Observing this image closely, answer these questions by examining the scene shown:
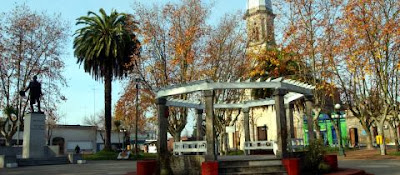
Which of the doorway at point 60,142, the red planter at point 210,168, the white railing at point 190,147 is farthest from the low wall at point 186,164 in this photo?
the doorway at point 60,142

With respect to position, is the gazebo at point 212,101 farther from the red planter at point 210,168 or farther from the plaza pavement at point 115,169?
the plaza pavement at point 115,169

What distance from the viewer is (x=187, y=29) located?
25281 millimetres

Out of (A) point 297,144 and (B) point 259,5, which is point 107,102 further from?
(B) point 259,5

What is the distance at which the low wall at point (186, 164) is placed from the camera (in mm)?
12586

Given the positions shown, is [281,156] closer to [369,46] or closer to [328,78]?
[369,46]

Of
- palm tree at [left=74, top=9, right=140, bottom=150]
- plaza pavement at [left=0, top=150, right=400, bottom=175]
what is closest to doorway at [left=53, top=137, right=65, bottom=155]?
palm tree at [left=74, top=9, right=140, bottom=150]

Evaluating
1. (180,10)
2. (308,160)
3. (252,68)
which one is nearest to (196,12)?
(180,10)

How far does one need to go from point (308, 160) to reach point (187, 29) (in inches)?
577

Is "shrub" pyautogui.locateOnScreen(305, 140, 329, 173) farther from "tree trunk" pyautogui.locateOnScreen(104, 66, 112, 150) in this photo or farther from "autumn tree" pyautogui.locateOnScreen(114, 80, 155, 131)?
"tree trunk" pyautogui.locateOnScreen(104, 66, 112, 150)

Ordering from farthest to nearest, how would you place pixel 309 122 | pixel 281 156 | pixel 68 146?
pixel 68 146 → pixel 309 122 → pixel 281 156

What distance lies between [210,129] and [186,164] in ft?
5.21

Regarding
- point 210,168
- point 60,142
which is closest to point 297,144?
point 210,168

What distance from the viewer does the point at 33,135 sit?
24.5 m

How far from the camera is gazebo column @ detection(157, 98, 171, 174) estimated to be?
12554 millimetres
